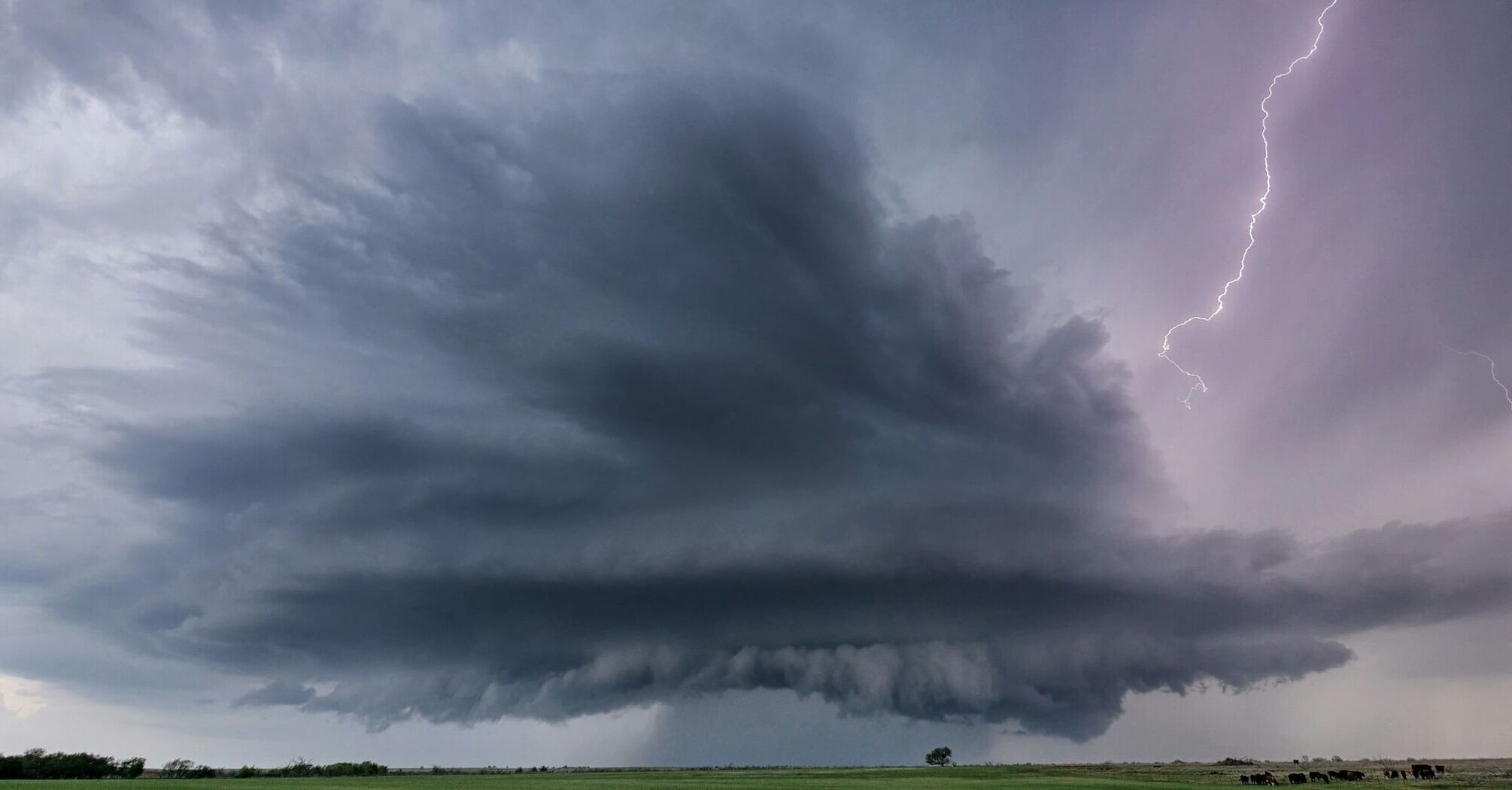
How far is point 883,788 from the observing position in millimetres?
136500

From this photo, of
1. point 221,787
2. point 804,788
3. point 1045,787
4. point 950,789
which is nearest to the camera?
point 950,789

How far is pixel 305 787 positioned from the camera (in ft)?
453

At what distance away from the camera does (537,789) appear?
143m

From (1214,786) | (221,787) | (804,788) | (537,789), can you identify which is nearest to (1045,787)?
(1214,786)

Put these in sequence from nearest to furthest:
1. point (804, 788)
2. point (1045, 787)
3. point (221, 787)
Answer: point (1045, 787) < point (804, 788) < point (221, 787)

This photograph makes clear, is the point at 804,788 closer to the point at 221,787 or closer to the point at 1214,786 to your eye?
the point at 1214,786

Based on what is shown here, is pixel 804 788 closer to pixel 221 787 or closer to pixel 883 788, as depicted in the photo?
pixel 883 788

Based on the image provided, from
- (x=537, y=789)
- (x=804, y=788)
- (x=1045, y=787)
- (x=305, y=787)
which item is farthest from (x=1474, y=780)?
(x=305, y=787)

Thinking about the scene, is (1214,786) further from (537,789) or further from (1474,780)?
(537,789)

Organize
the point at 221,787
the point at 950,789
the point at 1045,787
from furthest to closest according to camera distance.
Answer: the point at 221,787 < the point at 1045,787 < the point at 950,789

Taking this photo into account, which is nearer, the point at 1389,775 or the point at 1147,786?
the point at 1147,786

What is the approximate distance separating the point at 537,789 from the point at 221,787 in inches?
2776

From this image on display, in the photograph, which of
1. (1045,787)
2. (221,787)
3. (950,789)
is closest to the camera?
(950,789)

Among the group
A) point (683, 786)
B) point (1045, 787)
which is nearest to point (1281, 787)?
point (1045, 787)
